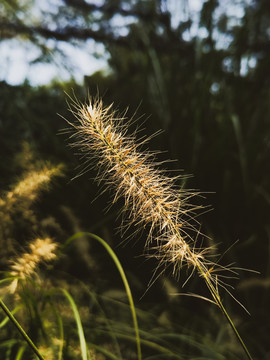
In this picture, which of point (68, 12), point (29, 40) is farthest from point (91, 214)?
point (68, 12)

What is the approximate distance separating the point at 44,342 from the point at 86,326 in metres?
0.14

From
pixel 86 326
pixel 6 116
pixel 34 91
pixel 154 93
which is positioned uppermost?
pixel 34 91

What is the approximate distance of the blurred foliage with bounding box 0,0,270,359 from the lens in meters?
0.91

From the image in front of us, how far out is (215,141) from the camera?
4.22 feet

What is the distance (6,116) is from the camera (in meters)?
1.09

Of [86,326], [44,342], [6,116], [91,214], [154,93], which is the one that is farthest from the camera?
[154,93]

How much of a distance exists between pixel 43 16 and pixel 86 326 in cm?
125

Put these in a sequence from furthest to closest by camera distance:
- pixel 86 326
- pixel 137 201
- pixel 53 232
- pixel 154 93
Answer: pixel 154 93
pixel 53 232
pixel 86 326
pixel 137 201

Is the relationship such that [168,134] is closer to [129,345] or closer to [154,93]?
[154,93]

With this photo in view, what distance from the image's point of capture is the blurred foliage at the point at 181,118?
2.97 feet

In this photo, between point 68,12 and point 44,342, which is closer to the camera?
point 44,342

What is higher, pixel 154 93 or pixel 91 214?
pixel 154 93

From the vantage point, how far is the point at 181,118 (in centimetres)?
131

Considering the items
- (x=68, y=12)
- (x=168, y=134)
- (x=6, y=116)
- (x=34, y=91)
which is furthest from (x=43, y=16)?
(x=168, y=134)
